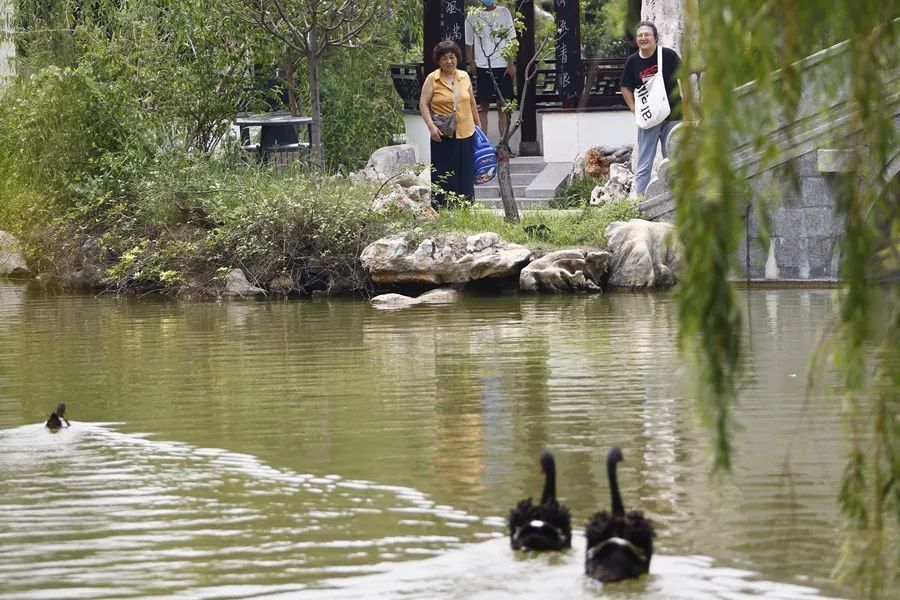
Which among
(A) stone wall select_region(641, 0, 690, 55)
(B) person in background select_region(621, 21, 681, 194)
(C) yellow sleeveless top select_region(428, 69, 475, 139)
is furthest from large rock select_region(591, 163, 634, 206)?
(C) yellow sleeveless top select_region(428, 69, 475, 139)

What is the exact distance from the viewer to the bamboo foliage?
559 centimetres

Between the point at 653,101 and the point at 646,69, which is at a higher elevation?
the point at 646,69

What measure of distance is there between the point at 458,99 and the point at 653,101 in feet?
7.70

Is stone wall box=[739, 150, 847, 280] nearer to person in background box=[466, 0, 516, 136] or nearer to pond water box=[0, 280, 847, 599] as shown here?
pond water box=[0, 280, 847, 599]

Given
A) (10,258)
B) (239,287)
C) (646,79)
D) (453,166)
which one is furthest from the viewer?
(10,258)

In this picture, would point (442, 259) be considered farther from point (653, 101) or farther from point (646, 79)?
point (646, 79)

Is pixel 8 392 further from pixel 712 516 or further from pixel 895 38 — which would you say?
pixel 895 38

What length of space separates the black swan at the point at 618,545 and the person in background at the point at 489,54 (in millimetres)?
15669

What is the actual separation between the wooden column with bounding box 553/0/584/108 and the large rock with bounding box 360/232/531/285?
6.87 meters

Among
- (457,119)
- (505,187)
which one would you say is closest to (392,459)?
(457,119)

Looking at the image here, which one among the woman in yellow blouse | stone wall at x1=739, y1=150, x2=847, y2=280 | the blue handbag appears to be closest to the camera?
stone wall at x1=739, y1=150, x2=847, y2=280

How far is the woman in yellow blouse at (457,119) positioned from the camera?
20141 mm

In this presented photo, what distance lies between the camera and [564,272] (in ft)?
64.5

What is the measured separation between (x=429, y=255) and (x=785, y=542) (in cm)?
1185
